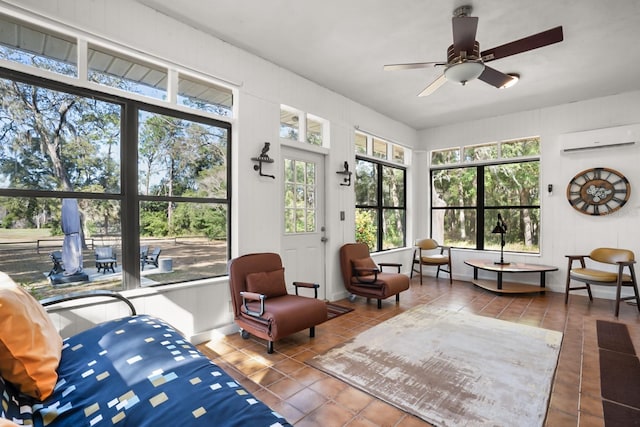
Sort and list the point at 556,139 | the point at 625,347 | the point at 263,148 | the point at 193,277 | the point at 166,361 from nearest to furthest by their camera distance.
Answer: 1. the point at 166,361
2. the point at 625,347
3. the point at 193,277
4. the point at 263,148
5. the point at 556,139

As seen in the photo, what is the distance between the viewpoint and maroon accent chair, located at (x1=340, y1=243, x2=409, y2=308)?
4.35 metres

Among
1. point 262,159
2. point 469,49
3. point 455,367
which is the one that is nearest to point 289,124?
point 262,159

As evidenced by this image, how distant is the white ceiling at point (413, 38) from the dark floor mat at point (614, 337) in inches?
122

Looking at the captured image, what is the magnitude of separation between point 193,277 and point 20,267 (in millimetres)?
1328

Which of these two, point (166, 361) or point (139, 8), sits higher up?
point (139, 8)

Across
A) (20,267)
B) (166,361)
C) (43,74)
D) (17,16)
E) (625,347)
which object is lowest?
(625,347)

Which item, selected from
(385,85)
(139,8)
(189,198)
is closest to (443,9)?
(385,85)

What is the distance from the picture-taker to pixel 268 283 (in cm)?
335

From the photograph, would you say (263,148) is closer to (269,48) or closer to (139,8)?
(269,48)

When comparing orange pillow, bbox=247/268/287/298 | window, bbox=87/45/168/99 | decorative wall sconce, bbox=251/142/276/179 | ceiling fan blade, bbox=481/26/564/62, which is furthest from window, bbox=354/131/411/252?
window, bbox=87/45/168/99

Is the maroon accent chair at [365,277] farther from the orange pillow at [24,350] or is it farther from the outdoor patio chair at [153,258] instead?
the orange pillow at [24,350]

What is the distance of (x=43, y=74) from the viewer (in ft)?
7.73

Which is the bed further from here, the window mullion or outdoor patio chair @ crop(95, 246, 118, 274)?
the window mullion

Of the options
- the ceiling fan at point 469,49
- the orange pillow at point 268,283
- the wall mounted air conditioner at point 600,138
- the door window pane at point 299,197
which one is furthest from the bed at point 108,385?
the wall mounted air conditioner at point 600,138
